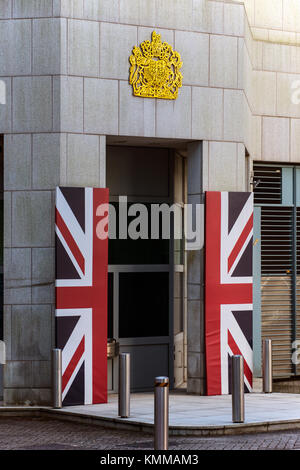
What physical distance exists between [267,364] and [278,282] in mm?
3774

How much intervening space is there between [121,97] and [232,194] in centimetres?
248

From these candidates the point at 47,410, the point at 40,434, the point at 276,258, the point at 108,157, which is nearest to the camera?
the point at 40,434

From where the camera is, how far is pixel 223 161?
16.7 m

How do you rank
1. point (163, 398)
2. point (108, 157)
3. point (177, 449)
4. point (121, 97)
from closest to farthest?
point (163, 398) → point (177, 449) → point (121, 97) → point (108, 157)

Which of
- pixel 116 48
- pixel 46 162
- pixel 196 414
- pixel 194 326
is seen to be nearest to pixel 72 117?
pixel 46 162

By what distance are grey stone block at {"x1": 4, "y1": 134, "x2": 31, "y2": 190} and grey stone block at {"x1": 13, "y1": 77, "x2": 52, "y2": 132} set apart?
17 cm

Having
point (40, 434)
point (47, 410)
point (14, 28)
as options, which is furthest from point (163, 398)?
point (14, 28)

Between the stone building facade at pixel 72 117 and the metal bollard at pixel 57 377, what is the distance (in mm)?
589

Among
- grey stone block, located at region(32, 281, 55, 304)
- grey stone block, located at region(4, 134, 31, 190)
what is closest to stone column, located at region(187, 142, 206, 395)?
grey stone block, located at region(32, 281, 55, 304)

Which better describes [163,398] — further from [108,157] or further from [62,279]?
→ [108,157]

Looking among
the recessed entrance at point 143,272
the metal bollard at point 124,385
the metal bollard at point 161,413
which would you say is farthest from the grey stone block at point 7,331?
the metal bollard at point 161,413

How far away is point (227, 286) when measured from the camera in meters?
16.5

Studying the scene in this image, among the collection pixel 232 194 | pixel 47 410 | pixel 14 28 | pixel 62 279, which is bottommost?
pixel 47 410

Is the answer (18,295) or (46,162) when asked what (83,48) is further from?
(18,295)
